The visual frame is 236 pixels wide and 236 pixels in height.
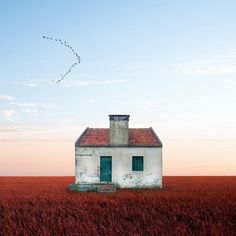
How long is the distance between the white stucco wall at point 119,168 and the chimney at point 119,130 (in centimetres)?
70

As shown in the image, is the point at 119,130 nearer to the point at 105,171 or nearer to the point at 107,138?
the point at 107,138

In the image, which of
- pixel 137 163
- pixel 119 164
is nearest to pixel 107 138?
pixel 119 164

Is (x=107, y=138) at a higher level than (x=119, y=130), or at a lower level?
lower

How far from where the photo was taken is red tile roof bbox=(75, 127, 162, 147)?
2734cm

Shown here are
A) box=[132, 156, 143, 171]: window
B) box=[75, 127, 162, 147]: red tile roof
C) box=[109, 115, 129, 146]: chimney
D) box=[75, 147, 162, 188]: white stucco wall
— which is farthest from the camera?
box=[109, 115, 129, 146]: chimney

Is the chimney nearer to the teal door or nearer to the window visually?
the window

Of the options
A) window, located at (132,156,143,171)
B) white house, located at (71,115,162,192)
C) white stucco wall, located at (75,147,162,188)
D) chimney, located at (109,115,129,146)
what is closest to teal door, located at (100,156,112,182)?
white house, located at (71,115,162,192)

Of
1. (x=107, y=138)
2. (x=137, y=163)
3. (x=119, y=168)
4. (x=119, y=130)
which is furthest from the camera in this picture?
(x=107, y=138)

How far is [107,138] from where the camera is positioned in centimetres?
2822

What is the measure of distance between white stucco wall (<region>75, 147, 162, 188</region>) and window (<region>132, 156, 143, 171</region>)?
19 cm

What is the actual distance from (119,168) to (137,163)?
1118 mm

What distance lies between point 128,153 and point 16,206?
39.3 feet

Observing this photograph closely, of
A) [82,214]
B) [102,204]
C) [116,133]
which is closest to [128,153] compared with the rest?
[116,133]

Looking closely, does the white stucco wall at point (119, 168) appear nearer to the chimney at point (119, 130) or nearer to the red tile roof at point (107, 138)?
the red tile roof at point (107, 138)
